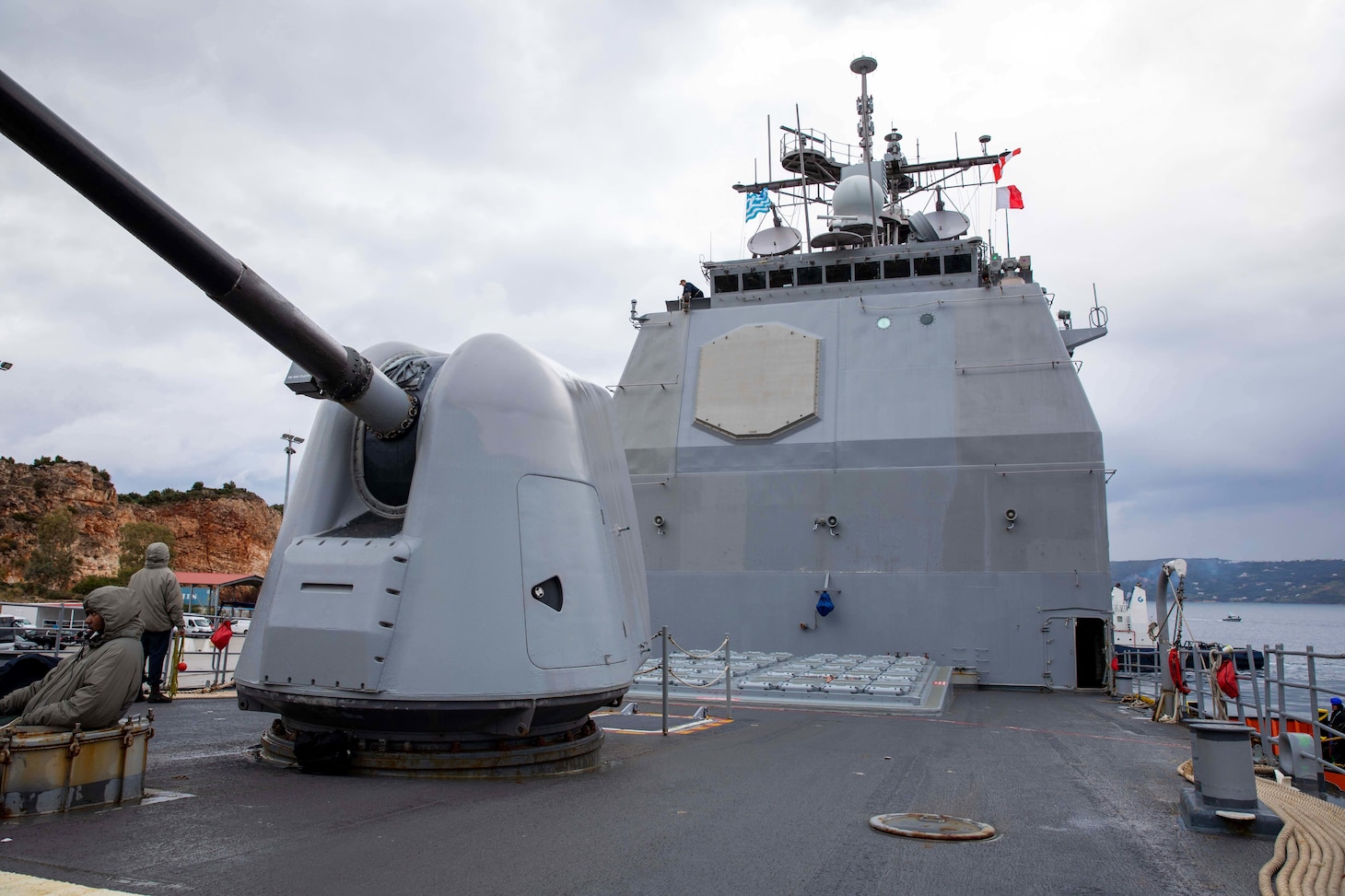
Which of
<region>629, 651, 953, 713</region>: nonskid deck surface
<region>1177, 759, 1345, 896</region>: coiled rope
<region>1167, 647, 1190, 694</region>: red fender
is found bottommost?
<region>629, 651, 953, 713</region>: nonskid deck surface

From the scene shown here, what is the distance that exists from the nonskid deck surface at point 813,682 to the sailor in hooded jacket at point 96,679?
4.36m

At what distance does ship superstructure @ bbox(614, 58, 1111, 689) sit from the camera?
519 inches

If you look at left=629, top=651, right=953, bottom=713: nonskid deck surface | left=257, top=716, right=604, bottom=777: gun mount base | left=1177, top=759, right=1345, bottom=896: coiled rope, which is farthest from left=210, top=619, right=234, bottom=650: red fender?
left=1177, top=759, right=1345, bottom=896: coiled rope

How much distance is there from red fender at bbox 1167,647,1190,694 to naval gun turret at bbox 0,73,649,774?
6701 mm

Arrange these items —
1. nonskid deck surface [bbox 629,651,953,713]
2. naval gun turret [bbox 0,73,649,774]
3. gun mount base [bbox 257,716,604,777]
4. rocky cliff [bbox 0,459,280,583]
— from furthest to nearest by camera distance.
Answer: rocky cliff [bbox 0,459,280,583]
nonskid deck surface [bbox 629,651,953,713]
gun mount base [bbox 257,716,604,777]
naval gun turret [bbox 0,73,649,774]

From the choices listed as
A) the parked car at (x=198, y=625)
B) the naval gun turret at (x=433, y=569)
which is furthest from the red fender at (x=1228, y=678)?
the parked car at (x=198, y=625)

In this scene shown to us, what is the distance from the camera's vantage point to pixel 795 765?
5.39 metres

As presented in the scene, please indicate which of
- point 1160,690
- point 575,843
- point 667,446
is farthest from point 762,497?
point 575,843

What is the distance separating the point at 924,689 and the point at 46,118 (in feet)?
29.3

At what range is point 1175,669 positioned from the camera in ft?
30.5

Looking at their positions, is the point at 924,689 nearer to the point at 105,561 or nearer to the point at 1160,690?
the point at 1160,690

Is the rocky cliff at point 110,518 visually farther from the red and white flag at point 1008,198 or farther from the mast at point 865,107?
the red and white flag at point 1008,198

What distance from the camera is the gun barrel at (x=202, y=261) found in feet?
10.2

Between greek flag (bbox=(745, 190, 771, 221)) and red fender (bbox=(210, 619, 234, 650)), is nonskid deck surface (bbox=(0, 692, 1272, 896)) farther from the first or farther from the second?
greek flag (bbox=(745, 190, 771, 221))
